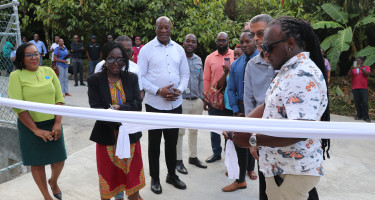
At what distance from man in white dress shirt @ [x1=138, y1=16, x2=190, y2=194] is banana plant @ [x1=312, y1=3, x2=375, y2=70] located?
679 cm

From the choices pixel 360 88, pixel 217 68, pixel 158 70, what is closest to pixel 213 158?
pixel 217 68

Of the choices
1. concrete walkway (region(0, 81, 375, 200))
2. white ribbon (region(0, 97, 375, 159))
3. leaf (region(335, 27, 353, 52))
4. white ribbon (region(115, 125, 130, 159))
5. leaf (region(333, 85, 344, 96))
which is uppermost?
leaf (region(335, 27, 353, 52))

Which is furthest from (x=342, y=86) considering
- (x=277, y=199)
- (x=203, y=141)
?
(x=277, y=199)

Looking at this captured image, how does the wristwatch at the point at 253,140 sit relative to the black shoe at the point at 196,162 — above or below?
above

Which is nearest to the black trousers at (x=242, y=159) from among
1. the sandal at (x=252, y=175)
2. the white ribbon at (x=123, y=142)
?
the sandal at (x=252, y=175)

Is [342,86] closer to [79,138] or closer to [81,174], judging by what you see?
[79,138]

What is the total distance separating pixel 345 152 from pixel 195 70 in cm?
286

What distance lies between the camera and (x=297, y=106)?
1.85m

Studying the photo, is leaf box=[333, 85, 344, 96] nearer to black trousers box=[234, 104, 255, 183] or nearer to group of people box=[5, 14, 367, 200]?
group of people box=[5, 14, 367, 200]

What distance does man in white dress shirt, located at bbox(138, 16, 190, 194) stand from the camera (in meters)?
4.15

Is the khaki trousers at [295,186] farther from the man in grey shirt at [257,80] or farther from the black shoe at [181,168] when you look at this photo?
the black shoe at [181,168]

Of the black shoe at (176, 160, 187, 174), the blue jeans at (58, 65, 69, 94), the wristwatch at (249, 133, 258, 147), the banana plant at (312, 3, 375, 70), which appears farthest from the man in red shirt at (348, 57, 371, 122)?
the blue jeans at (58, 65, 69, 94)

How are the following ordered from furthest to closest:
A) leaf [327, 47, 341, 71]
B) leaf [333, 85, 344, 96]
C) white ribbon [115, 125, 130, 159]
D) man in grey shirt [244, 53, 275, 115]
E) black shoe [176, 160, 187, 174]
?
1. leaf [333, 85, 344, 96]
2. leaf [327, 47, 341, 71]
3. black shoe [176, 160, 187, 174]
4. man in grey shirt [244, 53, 275, 115]
5. white ribbon [115, 125, 130, 159]

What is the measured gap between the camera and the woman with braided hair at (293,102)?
1.88 m
